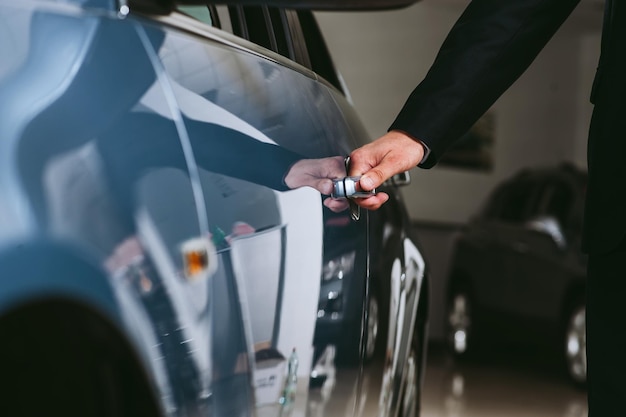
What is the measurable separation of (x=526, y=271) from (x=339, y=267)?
23.7 ft

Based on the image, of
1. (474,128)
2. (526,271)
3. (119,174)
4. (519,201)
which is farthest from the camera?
(474,128)

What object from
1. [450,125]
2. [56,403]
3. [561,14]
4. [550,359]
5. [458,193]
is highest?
[561,14]

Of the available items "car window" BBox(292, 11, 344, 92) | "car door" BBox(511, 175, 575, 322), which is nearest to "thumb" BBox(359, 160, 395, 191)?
"car window" BBox(292, 11, 344, 92)

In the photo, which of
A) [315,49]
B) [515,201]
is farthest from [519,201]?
[315,49]

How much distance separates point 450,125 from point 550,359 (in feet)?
30.0

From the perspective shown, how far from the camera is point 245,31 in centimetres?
208

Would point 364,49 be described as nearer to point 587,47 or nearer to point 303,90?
point 587,47

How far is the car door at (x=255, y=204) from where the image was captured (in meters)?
1.47

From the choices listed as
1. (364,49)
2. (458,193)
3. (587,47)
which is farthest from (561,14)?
(587,47)

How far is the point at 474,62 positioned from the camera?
5.98 feet

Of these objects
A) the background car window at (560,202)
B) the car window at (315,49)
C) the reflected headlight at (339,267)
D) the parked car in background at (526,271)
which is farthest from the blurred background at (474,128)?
the reflected headlight at (339,267)

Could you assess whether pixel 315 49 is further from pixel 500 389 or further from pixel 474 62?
pixel 500 389

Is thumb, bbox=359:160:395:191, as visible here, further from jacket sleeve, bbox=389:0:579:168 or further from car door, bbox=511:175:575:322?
car door, bbox=511:175:575:322

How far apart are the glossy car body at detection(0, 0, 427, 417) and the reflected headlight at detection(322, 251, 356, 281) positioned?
0.02 meters
